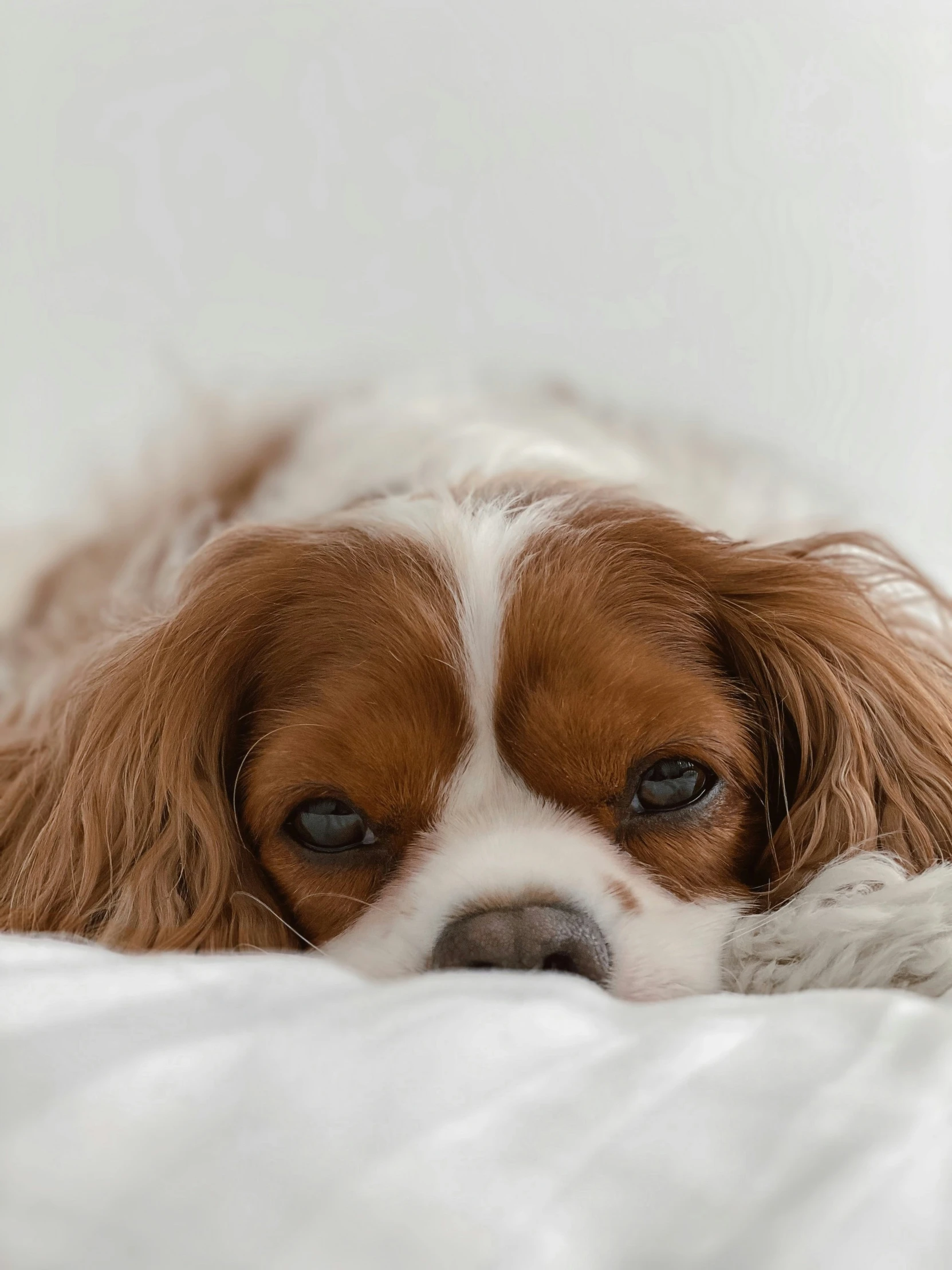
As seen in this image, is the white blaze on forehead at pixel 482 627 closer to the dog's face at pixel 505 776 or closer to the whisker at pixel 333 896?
the dog's face at pixel 505 776

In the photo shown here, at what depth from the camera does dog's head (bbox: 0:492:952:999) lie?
4.84ft

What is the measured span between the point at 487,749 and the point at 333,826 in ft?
0.63

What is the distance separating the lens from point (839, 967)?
4.24 feet

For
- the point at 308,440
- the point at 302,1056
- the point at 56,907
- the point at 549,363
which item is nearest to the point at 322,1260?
the point at 302,1056

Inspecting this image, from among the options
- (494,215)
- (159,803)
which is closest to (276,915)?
(159,803)

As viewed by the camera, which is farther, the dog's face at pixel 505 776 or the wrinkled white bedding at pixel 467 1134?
the dog's face at pixel 505 776

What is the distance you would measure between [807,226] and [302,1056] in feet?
8.85

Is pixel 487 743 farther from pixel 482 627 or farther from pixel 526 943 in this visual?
pixel 526 943

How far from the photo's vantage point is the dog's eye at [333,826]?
5.00 ft

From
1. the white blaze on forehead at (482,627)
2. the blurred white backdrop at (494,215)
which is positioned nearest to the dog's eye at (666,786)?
the white blaze on forehead at (482,627)

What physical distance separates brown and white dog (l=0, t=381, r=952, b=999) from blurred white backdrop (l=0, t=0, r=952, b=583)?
1198 millimetres

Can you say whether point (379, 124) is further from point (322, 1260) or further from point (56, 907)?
point (322, 1260)

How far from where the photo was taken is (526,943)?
131 centimetres

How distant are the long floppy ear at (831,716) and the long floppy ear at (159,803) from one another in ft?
1.95
